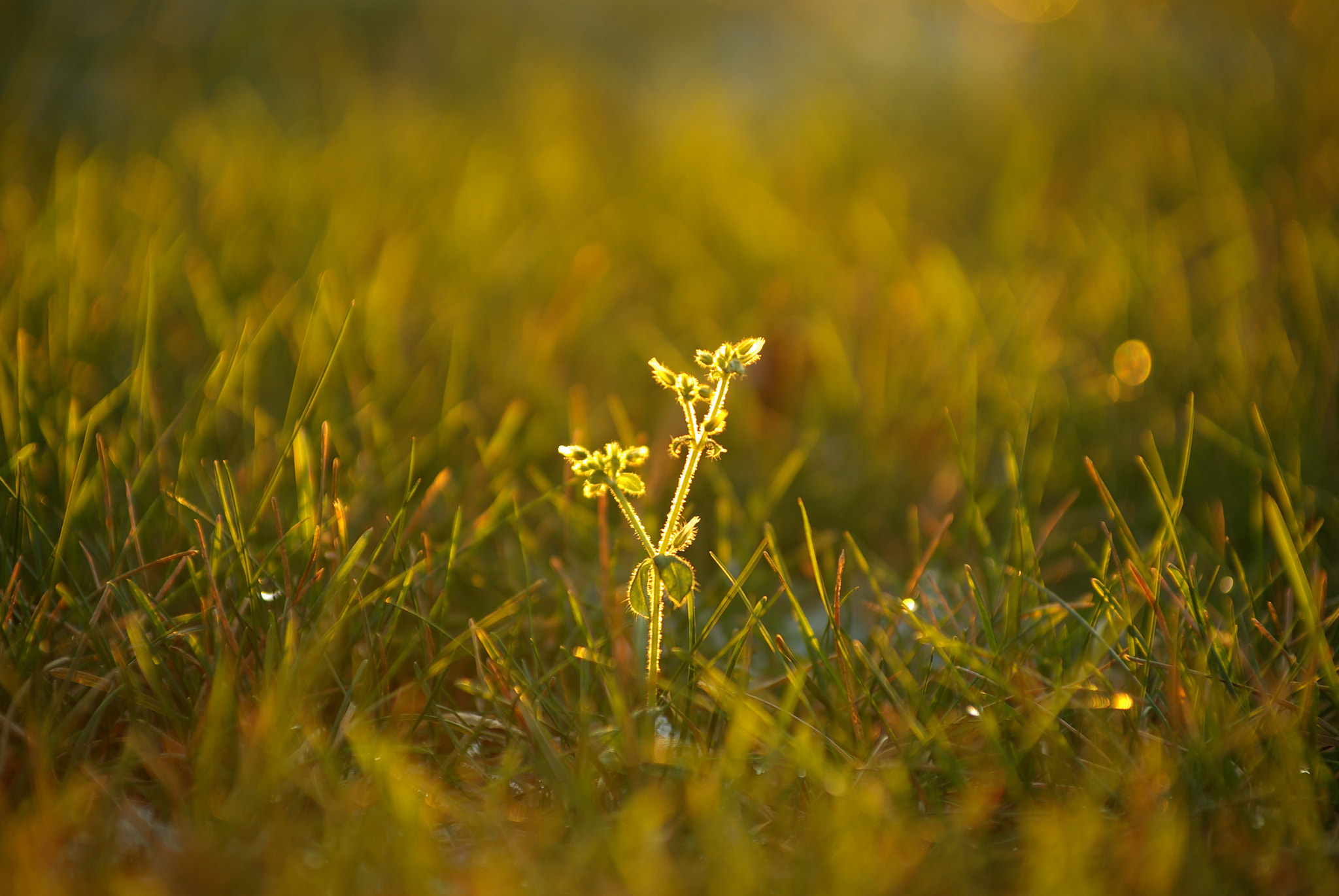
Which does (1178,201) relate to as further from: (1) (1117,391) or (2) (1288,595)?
(2) (1288,595)

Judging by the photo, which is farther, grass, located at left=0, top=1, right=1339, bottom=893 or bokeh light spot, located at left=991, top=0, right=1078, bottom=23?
bokeh light spot, located at left=991, top=0, right=1078, bottom=23

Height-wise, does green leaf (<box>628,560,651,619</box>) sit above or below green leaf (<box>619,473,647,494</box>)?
below

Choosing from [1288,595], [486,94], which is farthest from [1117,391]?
[486,94]

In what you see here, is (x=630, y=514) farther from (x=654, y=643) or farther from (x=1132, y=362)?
(x=1132, y=362)

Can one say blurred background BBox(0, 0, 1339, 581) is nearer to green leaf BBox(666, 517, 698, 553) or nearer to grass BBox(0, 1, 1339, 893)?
grass BBox(0, 1, 1339, 893)

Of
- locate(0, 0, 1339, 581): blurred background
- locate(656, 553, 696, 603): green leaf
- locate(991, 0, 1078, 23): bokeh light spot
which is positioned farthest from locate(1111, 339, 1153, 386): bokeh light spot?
locate(991, 0, 1078, 23): bokeh light spot

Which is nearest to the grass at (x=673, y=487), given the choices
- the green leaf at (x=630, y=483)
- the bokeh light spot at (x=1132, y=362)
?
the bokeh light spot at (x=1132, y=362)
